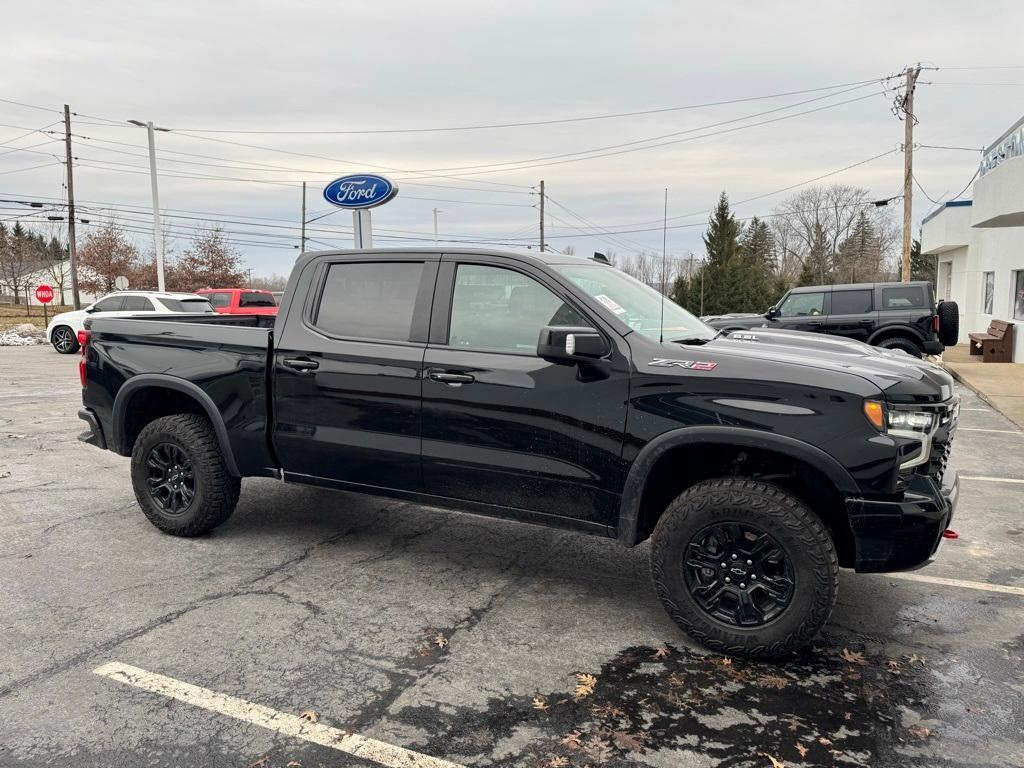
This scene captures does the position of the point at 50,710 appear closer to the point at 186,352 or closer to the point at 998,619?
the point at 186,352

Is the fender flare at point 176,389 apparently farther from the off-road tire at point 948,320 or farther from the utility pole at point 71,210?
the utility pole at point 71,210

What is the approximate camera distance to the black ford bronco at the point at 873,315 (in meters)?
14.7

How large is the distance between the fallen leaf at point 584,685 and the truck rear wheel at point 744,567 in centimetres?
55

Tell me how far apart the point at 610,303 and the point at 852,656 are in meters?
2.06

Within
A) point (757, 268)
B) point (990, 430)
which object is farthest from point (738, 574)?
point (757, 268)

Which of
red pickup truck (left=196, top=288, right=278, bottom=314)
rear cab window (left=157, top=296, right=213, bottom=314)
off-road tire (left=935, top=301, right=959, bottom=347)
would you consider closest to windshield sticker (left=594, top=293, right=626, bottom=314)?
off-road tire (left=935, top=301, right=959, bottom=347)

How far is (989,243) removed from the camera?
73.8ft

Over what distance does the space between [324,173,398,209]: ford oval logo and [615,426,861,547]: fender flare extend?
9.21 m

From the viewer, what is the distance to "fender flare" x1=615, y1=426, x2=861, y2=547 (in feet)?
10.9

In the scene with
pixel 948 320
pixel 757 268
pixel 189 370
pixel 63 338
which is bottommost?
pixel 63 338

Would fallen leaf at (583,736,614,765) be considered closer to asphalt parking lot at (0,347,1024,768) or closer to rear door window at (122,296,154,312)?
asphalt parking lot at (0,347,1024,768)

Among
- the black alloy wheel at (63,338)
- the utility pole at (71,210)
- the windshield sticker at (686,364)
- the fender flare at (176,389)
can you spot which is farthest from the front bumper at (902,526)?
the utility pole at (71,210)

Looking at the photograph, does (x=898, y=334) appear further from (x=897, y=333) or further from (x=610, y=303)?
(x=610, y=303)

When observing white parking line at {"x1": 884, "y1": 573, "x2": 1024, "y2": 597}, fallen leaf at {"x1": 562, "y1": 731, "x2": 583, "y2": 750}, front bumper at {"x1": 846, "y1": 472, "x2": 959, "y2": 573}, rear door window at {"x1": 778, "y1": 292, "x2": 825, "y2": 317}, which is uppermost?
rear door window at {"x1": 778, "y1": 292, "x2": 825, "y2": 317}
